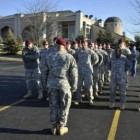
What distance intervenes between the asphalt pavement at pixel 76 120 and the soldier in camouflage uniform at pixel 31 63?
56 cm

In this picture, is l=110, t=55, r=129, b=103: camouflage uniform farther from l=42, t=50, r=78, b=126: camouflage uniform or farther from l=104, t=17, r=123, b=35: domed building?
l=104, t=17, r=123, b=35: domed building

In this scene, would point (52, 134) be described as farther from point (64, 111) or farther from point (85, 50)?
point (85, 50)

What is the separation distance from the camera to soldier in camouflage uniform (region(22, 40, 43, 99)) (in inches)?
441

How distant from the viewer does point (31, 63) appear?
37.3 feet

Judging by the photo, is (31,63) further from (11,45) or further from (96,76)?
(11,45)

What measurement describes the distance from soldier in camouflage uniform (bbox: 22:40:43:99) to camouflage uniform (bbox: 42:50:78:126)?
375 centimetres

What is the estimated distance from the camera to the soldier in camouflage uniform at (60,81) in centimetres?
734

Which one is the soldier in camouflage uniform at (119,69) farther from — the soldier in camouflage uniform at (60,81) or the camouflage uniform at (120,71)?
the soldier in camouflage uniform at (60,81)

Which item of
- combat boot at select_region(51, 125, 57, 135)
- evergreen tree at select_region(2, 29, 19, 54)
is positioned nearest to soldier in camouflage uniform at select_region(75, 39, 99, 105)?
combat boot at select_region(51, 125, 57, 135)

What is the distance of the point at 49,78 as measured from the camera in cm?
748

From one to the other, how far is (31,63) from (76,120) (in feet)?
10.8

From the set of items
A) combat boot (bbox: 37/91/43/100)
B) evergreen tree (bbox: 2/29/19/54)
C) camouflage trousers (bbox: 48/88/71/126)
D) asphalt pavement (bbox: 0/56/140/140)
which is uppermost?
evergreen tree (bbox: 2/29/19/54)

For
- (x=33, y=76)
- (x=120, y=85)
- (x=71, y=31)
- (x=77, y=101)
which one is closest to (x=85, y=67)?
(x=77, y=101)

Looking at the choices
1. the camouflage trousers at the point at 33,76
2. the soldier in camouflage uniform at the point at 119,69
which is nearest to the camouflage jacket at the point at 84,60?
the soldier in camouflage uniform at the point at 119,69
